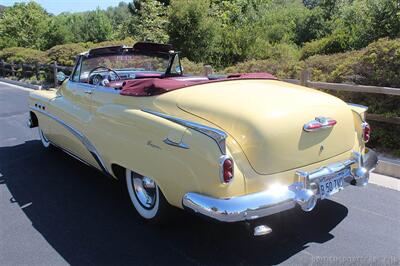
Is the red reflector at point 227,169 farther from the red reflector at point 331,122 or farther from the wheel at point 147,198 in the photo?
A: the red reflector at point 331,122

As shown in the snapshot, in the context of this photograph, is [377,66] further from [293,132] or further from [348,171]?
[293,132]

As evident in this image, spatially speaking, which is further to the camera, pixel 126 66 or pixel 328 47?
pixel 328 47

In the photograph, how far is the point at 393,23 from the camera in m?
11.5

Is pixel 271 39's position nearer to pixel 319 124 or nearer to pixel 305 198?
pixel 319 124

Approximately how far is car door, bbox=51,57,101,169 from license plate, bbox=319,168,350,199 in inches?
89.8

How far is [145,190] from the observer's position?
153 inches

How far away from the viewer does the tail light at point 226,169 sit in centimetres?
295

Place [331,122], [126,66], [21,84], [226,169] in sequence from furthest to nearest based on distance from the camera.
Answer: [21,84] < [126,66] < [331,122] < [226,169]

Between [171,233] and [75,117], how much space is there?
1.89 meters

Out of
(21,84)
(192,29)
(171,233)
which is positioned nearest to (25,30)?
(21,84)

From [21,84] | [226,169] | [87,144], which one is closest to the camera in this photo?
[226,169]

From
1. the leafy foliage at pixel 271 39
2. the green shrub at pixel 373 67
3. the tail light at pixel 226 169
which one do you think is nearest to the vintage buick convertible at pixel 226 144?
the tail light at pixel 226 169

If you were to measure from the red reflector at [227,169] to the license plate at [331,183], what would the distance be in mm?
774

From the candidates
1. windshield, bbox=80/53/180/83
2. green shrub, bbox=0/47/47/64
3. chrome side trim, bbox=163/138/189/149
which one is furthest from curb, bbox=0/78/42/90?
chrome side trim, bbox=163/138/189/149
